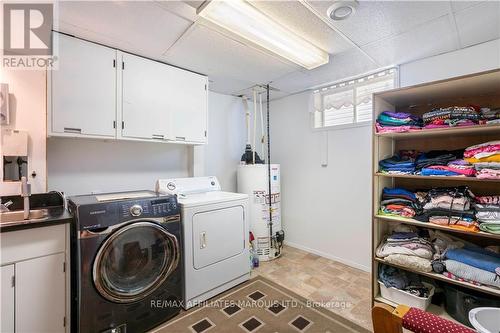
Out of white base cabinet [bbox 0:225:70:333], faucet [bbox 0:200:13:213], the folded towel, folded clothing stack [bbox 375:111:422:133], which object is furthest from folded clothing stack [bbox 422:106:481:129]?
faucet [bbox 0:200:13:213]

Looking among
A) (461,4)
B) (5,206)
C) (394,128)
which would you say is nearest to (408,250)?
(394,128)

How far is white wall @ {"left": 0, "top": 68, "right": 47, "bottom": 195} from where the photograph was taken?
183 cm

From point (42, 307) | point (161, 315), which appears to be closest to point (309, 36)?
point (161, 315)

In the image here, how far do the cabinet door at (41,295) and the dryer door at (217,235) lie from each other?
95cm

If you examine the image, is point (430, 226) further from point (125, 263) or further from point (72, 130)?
point (72, 130)

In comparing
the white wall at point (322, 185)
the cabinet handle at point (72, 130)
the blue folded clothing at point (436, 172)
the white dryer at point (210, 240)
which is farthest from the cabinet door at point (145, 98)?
the blue folded clothing at point (436, 172)

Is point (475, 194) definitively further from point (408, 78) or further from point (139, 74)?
point (139, 74)

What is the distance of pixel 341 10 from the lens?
152 cm

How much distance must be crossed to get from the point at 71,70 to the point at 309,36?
75.9 inches

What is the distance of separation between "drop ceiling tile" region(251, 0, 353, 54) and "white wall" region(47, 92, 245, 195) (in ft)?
5.77

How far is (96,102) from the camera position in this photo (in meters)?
1.96

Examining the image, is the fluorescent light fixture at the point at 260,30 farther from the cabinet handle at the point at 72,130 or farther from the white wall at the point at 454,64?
the cabinet handle at the point at 72,130

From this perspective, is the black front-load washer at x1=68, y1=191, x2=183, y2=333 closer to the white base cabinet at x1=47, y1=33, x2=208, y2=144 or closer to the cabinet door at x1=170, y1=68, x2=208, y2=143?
the white base cabinet at x1=47, y1=33, x2=208, y2=144

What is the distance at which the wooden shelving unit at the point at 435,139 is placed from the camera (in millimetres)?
1674
